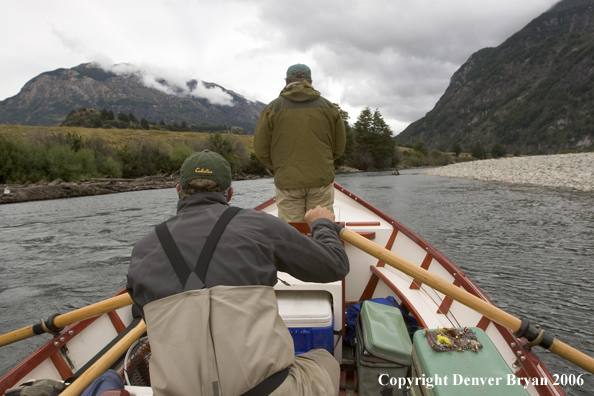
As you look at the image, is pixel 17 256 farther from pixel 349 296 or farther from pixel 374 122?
pixel 374 122

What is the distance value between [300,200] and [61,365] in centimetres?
244

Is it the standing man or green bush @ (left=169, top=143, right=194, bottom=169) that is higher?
green bush @ (left=169, top=143, right=194, bottom=169)

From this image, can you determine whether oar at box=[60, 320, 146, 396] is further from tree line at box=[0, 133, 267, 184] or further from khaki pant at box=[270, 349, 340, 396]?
tree line at box=[0, 133, 267, 184]

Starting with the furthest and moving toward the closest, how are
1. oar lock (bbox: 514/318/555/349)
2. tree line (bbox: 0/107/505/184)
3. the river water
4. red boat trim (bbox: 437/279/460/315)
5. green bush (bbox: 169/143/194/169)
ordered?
1. green bush (bbox: 169/143/194/169)
2. tree line (bbox: 0/107/505/184)
3. the river water
4. red boat trim (bbox: 437/279/460/315)
5. oar lock (bbox: 514/318/555/349)

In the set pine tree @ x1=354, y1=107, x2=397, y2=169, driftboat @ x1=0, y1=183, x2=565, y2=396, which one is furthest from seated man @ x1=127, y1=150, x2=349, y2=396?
pine tree @ x1=354, y1=107, x2=397, y2=169

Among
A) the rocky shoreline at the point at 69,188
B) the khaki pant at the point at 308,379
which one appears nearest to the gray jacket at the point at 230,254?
the khaki pant at the point at 308,379

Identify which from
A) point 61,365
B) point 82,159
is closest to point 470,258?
point 61,365

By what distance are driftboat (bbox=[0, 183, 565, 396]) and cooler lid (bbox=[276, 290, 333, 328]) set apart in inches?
2.7

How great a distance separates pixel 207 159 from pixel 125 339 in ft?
5.64

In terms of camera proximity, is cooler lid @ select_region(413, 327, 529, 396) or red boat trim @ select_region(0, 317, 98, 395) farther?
red boat trim @ select_region(0, 317, 98, 395)

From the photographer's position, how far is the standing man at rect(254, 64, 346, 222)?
3.25 m

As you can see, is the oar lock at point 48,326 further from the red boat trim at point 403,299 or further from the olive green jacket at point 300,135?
the red boat trim at point 403,299

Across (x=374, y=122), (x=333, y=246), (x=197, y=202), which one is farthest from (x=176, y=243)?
(x=374, y=122)

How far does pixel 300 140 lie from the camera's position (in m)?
3.29
